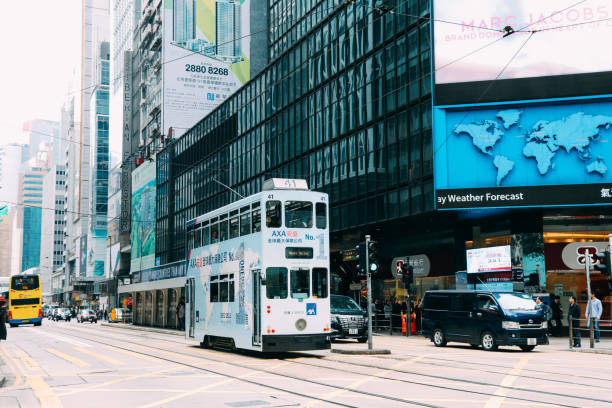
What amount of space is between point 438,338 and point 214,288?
310 inches

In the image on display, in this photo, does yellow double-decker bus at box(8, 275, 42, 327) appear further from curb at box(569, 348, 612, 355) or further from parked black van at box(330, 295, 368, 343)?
curb at box(569, 348, 612, 355)

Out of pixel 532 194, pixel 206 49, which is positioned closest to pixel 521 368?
pixel 532 194

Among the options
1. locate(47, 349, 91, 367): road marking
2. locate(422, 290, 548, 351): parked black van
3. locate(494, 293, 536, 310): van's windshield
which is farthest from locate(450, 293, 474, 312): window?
locate(47, 349, 91, 367): road marking

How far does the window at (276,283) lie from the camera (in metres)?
18.2

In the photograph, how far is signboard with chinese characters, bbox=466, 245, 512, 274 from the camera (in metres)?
31.8

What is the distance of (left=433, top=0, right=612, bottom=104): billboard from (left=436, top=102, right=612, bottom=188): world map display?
826 millimetres

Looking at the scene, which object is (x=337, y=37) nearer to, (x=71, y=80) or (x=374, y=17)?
(x=374, y=17)

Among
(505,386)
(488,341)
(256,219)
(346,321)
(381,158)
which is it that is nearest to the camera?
(505,386)

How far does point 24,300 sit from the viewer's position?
53094 millimetres

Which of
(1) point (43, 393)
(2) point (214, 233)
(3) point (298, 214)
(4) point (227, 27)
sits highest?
(4) point (227, 27)

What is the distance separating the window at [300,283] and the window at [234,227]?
2.35 metres

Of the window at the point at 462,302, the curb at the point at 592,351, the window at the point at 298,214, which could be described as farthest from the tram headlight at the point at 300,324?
the curb at the point at 592,351

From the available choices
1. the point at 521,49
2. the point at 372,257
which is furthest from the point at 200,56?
the point at 372,257

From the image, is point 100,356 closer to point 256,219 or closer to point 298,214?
point 256,219
